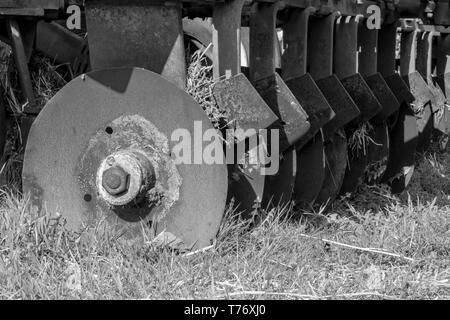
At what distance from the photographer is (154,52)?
146 inches

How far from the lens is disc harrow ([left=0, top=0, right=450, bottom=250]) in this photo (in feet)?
11.6

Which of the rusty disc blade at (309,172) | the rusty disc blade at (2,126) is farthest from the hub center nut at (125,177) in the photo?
the rusty disc blade at (309,172)

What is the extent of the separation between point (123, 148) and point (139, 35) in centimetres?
52

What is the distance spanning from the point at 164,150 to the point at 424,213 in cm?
174

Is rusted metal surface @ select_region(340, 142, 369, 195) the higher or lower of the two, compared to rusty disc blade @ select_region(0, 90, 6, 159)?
lower

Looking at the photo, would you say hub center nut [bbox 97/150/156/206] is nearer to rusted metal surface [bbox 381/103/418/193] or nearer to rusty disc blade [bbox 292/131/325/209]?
rusty disc blade [bbox 292/131/325/209]

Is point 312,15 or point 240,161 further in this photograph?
point 312,15

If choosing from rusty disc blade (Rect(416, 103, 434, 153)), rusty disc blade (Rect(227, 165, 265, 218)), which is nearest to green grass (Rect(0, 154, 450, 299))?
rusty disc blade (Rect(227, 165, 265, 218))

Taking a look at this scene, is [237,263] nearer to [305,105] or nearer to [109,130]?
[109,130]

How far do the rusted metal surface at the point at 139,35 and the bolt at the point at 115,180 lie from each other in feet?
1.67

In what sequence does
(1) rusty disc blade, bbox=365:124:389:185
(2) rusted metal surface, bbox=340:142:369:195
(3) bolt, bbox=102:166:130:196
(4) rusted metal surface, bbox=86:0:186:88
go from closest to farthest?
1. (3) bolt, bbox=102:166:130:196
2. (4) rusted metal surface, bbox=86:0:186:88
3. (2) rusted metal surface, bbox=340:142:369:195
4. (1) rusty disc blade, bbox=365:124:389:185

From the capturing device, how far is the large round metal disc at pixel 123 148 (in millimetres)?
3533

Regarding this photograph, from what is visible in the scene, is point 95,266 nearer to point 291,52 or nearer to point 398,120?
point 291,52
